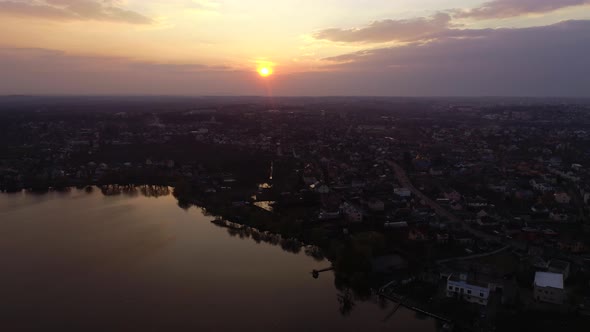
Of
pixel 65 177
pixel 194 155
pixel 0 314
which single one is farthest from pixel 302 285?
pixel 194 155

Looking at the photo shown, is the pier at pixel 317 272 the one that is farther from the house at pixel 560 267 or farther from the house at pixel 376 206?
the house at pixel 560 267

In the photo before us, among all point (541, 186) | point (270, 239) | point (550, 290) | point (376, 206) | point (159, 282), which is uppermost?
point (541, 186)

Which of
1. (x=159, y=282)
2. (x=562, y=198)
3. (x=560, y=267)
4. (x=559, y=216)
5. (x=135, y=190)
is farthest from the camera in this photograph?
(x=135, y=190)

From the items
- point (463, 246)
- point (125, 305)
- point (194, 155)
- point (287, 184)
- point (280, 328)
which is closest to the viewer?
point (280, 328)

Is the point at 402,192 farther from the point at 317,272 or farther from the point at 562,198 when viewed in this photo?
the point at 317,272

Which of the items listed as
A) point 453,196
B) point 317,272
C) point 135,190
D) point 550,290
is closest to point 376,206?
point 453,196

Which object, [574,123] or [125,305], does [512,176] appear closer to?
[125,305]

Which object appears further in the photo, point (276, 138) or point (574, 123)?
point (574, 123)

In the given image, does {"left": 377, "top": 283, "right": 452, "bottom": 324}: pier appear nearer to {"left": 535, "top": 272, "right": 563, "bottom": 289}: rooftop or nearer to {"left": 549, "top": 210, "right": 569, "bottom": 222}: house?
{"left": 535, "top": 272, "right": 563, "bottom": 289}: rooftop
